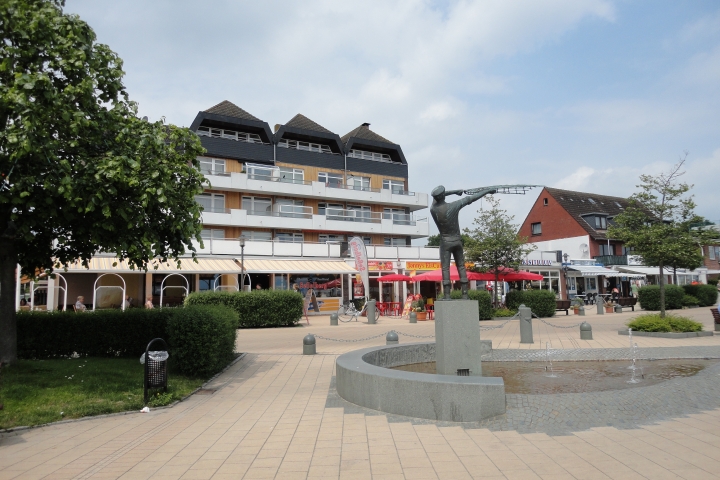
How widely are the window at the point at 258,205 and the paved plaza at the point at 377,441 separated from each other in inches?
1147

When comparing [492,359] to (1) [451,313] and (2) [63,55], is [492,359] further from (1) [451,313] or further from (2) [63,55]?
(2) [63,55]

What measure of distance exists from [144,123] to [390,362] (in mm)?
7006

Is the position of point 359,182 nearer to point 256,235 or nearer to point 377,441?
point 256,235

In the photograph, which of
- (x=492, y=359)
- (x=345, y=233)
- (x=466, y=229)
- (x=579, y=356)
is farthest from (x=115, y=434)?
(x=345, y=233)

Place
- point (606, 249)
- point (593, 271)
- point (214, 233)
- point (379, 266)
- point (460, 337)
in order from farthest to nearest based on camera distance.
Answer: point (606, 249) → point (593, 271) → point (379, 266) → point (214, 233) → point (460, 337)

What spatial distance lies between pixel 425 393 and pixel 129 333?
7946 mm

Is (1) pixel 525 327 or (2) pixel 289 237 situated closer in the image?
(1) pixel 525 327

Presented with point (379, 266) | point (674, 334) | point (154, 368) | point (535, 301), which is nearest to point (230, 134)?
point (379, 266)

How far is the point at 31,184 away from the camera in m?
8.36

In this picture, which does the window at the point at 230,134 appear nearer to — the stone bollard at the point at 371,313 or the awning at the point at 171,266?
the awning at the point at 171,266

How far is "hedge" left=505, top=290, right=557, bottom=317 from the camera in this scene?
26391mm

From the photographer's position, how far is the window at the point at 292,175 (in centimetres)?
3834

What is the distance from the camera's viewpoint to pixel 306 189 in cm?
3859

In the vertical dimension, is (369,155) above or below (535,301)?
above
